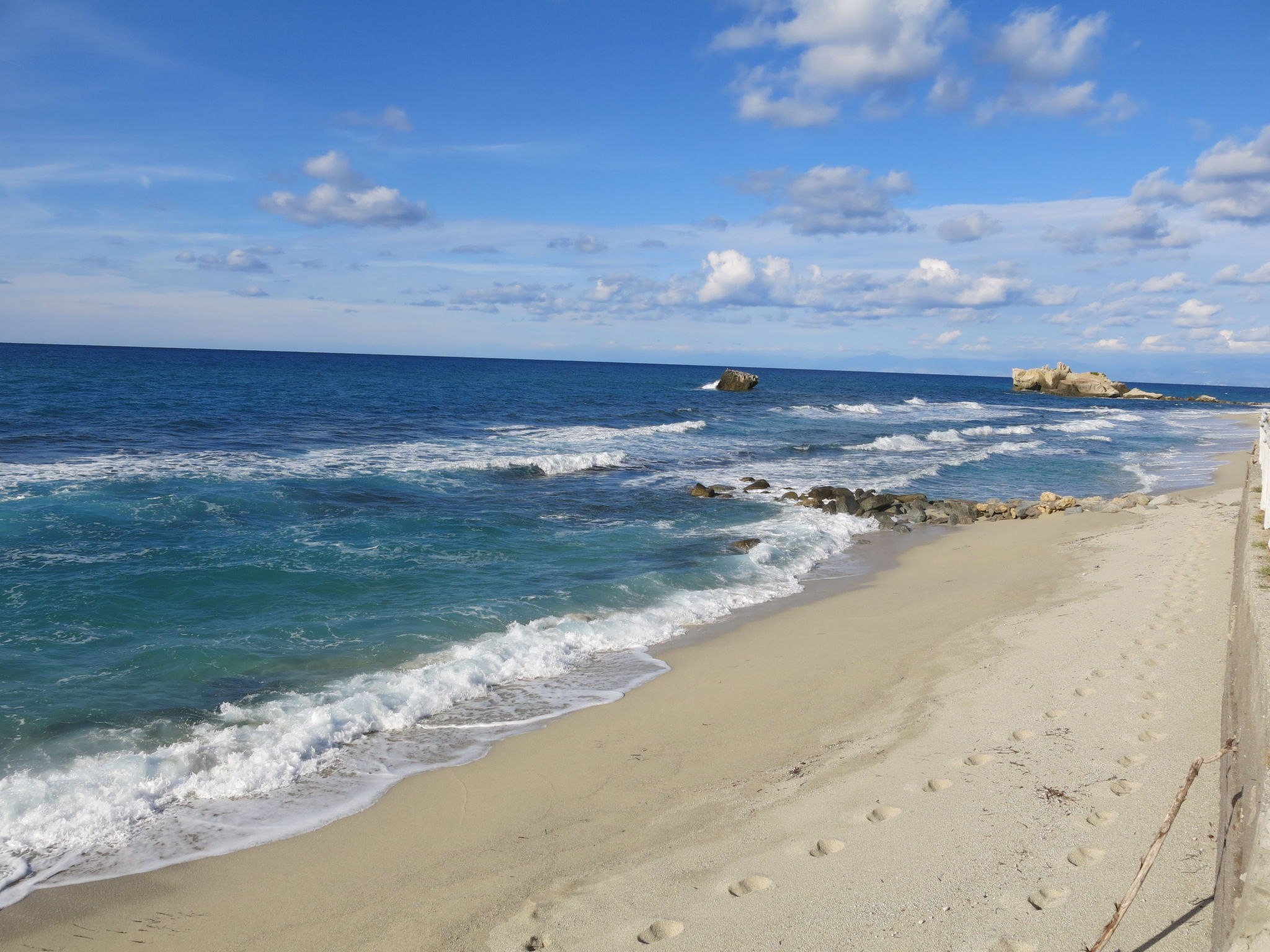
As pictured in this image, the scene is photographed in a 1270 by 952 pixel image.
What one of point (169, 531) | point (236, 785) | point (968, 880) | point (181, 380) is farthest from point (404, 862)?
point (181, 380)

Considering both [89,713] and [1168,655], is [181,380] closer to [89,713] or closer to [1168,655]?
[89,713]

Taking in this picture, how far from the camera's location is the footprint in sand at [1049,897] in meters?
3.64

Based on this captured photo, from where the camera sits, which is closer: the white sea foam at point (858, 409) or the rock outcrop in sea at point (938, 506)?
the rock outcrop in sea at point (938, 506)

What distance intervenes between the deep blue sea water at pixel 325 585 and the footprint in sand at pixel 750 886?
3.11m

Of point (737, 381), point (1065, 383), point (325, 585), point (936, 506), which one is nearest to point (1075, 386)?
point (1065, 383)

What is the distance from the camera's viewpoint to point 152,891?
470cm

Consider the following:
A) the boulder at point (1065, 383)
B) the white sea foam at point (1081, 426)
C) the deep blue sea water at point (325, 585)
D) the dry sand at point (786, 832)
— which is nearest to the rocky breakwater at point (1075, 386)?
the boulder at point (1065, 383)

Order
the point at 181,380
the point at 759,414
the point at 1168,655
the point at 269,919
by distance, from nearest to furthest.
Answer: the point at 269,919, the point at 1168,655, the point at 759,414, the point at 181,380

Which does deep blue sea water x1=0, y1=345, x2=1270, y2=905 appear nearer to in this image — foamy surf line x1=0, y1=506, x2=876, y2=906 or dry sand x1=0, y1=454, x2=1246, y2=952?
foamy surf line x1=0, y1=506, x2=876, y2=906

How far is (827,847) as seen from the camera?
450 cm

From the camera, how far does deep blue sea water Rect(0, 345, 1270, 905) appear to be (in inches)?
235

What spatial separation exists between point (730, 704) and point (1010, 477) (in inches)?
819

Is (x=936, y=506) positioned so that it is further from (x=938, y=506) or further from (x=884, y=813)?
(x=884, y=813)

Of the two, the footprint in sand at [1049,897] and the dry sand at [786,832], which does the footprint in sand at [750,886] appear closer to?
the dry sand at [786,832]
